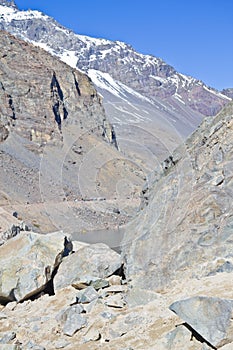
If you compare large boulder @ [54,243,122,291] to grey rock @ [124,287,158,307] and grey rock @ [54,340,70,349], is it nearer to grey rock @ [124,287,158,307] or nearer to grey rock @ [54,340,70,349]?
grey rock @ [124,287,158,307]

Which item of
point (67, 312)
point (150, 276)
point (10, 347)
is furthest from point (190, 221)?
point (10, 347)

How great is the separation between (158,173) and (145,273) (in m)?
4.11

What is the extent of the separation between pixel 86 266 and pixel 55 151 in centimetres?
7314

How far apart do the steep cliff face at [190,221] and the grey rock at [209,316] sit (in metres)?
1.71

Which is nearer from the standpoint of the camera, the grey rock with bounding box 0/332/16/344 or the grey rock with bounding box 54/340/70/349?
the grey rock with bounding box 54/340/70/349

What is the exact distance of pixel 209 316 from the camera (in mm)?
9062

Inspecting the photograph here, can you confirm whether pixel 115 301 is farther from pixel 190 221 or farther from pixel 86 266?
pixel 190 221

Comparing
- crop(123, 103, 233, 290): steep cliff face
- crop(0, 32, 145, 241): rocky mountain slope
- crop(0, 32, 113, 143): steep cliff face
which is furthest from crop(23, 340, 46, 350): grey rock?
crop(0, 32, 113, 143): steep cliff face

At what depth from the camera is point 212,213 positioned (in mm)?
12008

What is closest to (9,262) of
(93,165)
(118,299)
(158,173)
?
(118,299)

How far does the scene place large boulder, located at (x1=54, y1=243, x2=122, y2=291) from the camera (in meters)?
13.7

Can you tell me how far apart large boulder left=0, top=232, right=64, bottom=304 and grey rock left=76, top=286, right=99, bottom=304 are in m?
1.79

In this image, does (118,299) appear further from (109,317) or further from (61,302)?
(61,302)

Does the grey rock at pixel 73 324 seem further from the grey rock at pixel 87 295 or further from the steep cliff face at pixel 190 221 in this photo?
the steep cliff face at pixel 190 221
